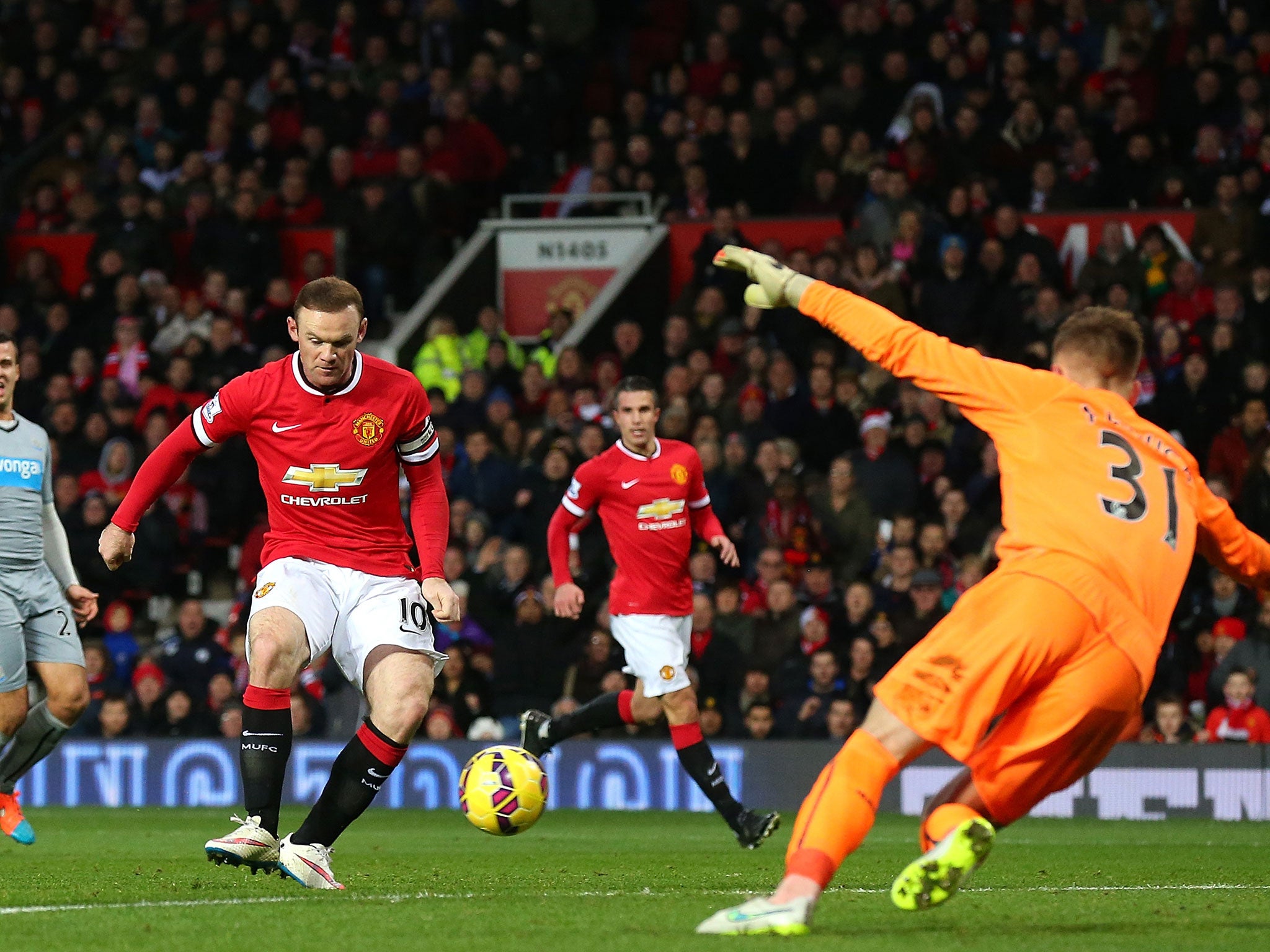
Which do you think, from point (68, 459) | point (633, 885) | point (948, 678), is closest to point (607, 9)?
point (68, 459)

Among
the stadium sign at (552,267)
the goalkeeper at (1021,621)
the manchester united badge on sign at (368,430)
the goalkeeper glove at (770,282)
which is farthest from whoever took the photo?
the stadium sign at (552,267)

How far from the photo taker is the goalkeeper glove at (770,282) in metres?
5.95

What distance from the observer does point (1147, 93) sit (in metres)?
18.2

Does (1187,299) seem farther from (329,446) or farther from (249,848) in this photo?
(249,848)

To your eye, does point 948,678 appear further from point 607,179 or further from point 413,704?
point 607,179

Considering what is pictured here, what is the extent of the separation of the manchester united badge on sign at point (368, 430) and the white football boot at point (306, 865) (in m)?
1.48

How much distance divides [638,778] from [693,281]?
210 inches

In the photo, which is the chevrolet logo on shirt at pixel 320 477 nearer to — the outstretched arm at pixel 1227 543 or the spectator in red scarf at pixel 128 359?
the outstretched arm at pixel 1227 543

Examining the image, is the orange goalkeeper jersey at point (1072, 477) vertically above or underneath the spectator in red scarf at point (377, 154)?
underneath

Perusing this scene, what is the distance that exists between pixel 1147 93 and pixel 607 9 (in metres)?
6.10

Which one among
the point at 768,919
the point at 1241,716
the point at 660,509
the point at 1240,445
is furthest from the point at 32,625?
the point at 1240,445

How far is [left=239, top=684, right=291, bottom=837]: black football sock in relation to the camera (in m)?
7.32

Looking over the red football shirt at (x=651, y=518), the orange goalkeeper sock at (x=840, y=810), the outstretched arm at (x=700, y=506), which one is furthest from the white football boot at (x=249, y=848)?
the outstretched arm at (x=700, y=506)

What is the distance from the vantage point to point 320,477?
7.55 m
